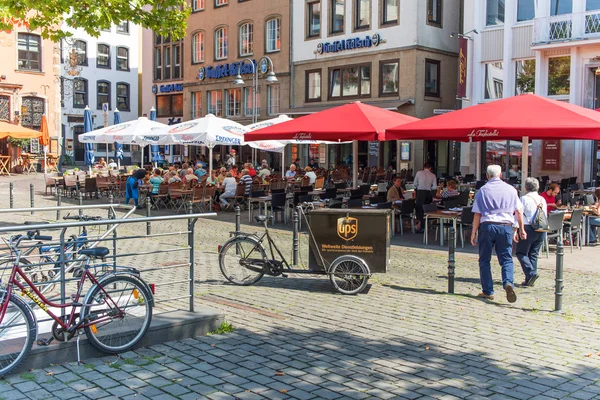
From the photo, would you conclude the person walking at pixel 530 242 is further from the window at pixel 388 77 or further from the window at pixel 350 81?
the window at pixel 350 81

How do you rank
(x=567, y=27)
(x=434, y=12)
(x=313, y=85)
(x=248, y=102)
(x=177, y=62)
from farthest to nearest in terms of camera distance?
(x=177, y=62)
(x=248, y=102)
(x=313, y=85)
(x=434, y=12)
(x=567, y=27)

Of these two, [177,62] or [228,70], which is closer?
[228,70]

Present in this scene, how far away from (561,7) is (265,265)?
21.3 metres

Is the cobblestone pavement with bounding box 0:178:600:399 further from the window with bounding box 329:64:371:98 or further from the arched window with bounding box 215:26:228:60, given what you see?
the arched window with bounding box 215:26:228:60

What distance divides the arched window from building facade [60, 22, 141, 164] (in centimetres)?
1343

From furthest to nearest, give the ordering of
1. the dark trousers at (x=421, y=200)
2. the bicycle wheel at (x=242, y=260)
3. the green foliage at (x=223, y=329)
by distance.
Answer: the dark trousers at (x=421, y=200)
the bicycle wheel at (x=242, y=260)
the green foliage at (x=223, y=329)

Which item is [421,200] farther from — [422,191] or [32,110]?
[32,110]

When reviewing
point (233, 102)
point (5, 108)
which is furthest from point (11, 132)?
point (233, 102)

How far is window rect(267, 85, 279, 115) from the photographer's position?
38969 mm

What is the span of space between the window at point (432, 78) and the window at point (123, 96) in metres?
33.1

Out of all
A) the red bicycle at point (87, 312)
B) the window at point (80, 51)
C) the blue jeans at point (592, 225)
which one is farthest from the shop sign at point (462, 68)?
the window at point (80, 51)

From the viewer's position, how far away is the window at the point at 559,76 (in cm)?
2644

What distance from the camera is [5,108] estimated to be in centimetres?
4062

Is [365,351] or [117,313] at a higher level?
[117,313]
